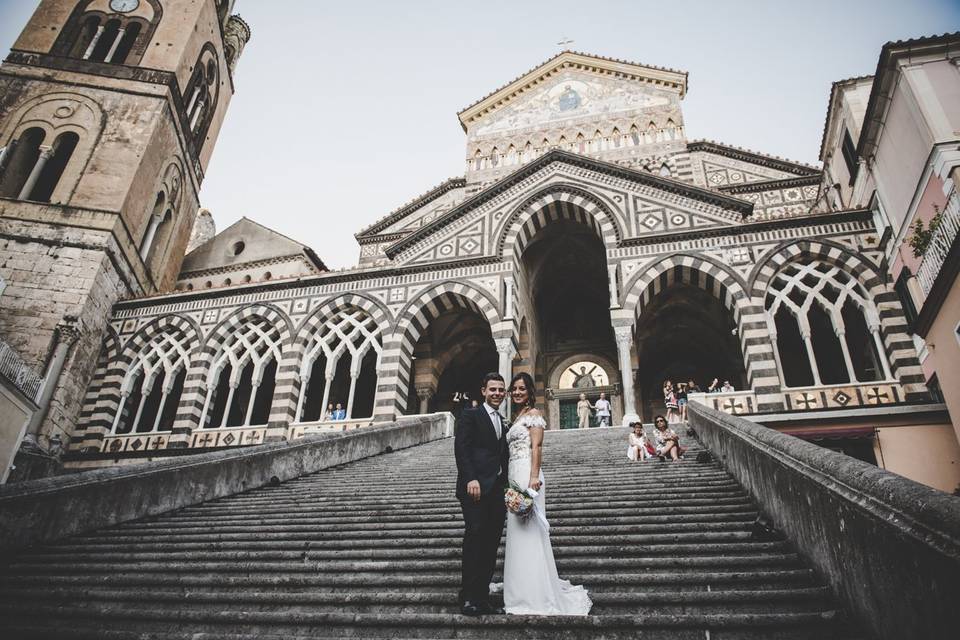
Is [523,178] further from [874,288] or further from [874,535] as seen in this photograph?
[874,535]

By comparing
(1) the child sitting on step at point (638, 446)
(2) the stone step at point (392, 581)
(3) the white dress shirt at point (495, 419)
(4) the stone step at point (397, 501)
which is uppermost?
(1) the child sitting on step at point (638, 446)

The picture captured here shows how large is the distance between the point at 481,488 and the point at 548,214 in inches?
651

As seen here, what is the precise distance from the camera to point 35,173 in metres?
19.9

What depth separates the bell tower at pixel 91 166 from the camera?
17.8 metres

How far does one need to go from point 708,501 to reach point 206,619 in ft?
14.9

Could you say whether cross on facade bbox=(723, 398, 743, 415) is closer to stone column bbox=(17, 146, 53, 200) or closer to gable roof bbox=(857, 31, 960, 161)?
gable roof bbox=(857, 31, 960, 161)

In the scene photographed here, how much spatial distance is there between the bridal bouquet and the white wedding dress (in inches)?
2.2

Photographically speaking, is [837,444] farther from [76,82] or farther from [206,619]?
[76,82]

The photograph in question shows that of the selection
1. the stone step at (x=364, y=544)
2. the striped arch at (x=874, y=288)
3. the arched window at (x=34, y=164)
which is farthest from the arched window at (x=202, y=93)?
the striped arch at (x=874, y=288)

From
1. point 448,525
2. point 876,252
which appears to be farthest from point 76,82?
point 876,252

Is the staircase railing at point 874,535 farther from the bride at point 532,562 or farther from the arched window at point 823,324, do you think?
the arched window at point 823,324

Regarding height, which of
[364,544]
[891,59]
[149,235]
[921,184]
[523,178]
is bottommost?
[364,544]

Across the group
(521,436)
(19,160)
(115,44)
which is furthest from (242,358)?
(521,436)

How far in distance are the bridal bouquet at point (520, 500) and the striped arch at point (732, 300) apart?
12167mm
